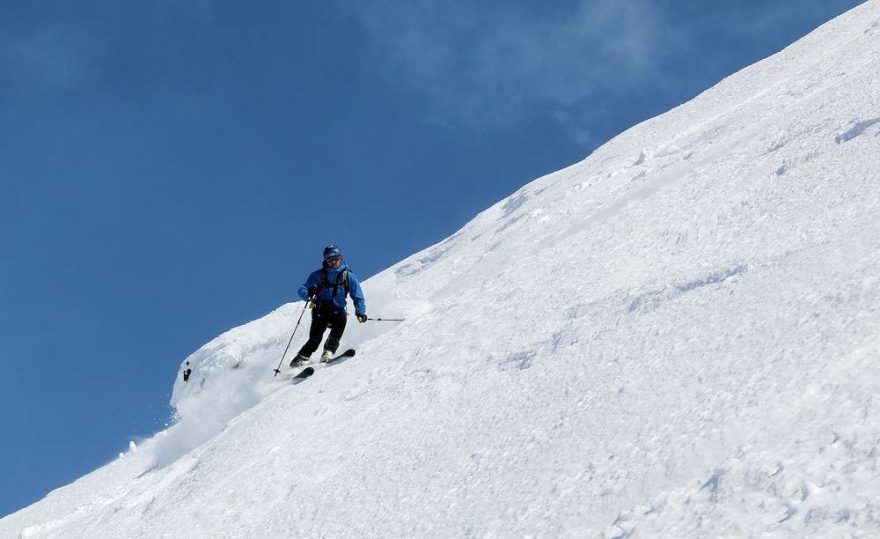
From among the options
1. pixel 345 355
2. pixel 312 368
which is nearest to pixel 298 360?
pixel 312 368

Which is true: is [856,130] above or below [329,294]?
below

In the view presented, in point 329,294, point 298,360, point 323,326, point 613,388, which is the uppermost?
point 329,294

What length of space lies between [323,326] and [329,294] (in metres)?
0.47

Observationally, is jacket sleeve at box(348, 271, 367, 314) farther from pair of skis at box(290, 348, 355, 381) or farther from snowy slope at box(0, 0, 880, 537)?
pair of skis at box(290, 348, 355, 381)

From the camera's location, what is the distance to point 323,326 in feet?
42.4

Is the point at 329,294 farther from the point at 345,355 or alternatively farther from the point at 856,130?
→ the point at 856,130

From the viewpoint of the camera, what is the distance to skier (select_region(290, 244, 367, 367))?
12867mm

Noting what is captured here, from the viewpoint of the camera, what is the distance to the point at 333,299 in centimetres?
1301

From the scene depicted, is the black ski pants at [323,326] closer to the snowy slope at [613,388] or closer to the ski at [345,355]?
the snowy slope at [613,388]

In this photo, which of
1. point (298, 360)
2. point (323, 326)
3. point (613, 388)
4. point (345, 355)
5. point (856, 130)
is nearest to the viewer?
point (613, 388)

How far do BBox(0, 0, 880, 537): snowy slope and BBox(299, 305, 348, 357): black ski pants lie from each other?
40 cm

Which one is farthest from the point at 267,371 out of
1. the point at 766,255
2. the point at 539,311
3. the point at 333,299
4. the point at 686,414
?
the point at 686,414

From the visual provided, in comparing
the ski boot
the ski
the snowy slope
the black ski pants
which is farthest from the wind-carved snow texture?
the ski boot

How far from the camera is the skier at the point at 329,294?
12.9m
